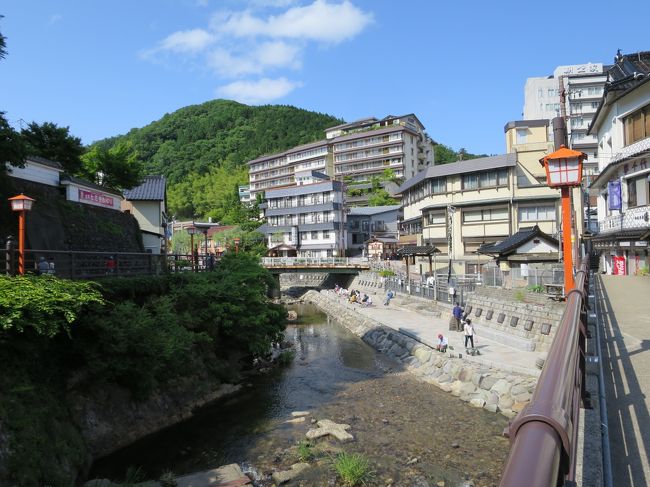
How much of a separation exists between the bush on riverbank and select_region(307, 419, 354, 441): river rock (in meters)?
4.86

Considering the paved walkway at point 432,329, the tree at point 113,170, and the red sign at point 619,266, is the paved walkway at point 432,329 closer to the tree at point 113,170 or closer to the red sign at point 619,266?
the red sign at point 619,266

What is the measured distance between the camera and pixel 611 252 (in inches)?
1102

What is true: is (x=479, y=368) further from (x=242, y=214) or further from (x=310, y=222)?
(x=242, y=214)

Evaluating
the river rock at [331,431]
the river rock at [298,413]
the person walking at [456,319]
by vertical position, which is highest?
the person walking at [456,319]

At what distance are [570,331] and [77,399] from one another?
12.7m

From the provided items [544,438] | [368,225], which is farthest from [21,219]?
[368,225]

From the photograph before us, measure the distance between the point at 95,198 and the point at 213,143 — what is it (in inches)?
4274

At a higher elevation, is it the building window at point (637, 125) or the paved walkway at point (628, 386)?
the building window at point (637, 125)

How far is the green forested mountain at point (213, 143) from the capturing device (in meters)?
104

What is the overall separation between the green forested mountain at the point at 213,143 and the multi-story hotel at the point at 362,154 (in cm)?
1535

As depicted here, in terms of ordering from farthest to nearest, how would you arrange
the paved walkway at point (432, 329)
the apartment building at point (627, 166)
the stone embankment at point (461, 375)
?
the apartment building at point (627, 166), the paved walkway at point (432, 329), the stone embankment at point (461, 375)

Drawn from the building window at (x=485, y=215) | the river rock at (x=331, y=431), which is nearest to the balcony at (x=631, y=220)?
the building window at (x=485, y=215)

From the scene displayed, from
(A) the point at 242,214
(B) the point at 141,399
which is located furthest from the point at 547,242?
(A) the point at 242,214

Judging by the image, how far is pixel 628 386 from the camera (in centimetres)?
576
